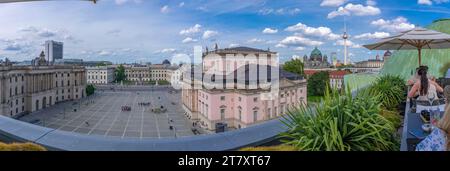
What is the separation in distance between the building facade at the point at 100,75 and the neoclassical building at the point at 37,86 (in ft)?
1.09

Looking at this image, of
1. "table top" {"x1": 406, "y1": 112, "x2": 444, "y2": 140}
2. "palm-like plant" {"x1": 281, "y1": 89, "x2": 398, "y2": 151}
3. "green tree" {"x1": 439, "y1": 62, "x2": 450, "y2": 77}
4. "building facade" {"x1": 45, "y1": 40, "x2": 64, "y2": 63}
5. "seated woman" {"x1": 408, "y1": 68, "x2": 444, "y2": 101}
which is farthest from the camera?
"green tree" {"x1": 439, "y1": 62, "x2": 450, "y2": 77}

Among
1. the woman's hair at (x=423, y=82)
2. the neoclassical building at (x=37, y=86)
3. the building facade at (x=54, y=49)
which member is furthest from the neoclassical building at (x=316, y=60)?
the neoclassical building at (x=37, y=86)

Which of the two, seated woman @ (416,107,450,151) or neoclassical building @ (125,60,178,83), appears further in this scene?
neoclassical building @ (125,60,178,83)

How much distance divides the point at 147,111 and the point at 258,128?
4.09m

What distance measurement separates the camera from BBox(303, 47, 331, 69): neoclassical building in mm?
4906

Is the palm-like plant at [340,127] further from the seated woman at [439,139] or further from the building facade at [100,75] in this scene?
the building facade at [100,75]

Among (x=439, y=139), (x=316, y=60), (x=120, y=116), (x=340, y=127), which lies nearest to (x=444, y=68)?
(x=316, y=60)

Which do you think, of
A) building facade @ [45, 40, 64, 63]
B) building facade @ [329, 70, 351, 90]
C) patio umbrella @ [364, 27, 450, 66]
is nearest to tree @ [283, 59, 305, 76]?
patio umbrella @ [364, 27, 450, 66]

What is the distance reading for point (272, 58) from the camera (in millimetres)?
5105

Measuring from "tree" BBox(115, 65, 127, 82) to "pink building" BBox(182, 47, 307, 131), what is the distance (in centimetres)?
218

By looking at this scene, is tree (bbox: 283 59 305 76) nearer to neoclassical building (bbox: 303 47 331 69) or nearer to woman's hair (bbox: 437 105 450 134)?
neoclassical building (bbox: 303 47 331 69)

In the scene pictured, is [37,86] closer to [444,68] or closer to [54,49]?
[54,49]
